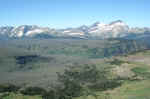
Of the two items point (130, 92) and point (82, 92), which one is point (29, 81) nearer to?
point (82, 92)

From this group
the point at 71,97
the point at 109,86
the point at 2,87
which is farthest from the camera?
the point at 2,87

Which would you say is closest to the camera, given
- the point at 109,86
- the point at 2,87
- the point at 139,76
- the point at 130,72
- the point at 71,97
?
the point at 71,97

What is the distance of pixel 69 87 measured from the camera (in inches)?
5689

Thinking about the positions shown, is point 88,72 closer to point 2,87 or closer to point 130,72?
point 130,72

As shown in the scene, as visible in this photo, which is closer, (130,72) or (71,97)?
(71,97)

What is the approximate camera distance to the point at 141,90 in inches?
4734

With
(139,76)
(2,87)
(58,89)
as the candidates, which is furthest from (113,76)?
(2,87)

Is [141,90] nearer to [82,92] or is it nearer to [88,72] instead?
[82,92]

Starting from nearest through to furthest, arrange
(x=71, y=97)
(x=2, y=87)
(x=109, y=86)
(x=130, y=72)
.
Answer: (x=71, y=97)
(x=109, y=86)
(x=2, y=87)
(x=130, y=72)

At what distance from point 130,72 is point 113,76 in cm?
2228

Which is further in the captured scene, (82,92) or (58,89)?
(58,89)

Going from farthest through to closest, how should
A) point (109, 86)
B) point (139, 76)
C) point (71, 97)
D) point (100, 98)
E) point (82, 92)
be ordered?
point (139, 76)
point (109, 86)
point (82, 92)
point (71, 97)
point (100, 98)

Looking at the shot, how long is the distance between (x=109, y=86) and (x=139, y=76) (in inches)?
1772

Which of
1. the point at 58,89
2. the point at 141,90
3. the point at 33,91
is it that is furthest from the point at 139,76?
the point at 33,91
